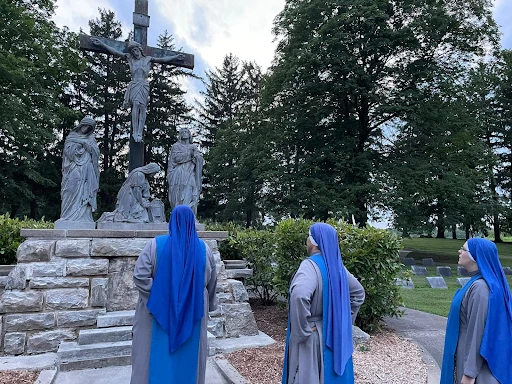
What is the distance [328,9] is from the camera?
1734cm

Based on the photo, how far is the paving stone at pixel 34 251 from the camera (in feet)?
17.6

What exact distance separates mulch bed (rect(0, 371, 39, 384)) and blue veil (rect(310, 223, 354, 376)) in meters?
3.32

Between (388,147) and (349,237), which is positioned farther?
(388,147)

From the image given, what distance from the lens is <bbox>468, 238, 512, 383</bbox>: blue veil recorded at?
2672 millimetres

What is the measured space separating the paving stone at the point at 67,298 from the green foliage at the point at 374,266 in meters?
4.01

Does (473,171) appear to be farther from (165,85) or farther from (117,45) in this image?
(165,85)

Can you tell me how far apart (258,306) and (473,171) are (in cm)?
1401

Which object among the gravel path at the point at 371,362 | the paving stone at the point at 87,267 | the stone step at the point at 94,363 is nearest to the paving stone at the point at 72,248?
the paving stone at the point at 87,267

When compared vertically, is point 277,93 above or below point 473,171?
above

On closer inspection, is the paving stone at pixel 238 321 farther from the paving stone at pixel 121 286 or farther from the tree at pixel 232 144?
the tree at pixel 232 144

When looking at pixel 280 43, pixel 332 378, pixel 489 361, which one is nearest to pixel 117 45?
pixel 332 378

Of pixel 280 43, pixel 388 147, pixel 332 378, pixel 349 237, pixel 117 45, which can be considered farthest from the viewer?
pixel 280 43

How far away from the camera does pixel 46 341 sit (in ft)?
16.7

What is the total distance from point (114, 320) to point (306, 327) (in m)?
3.46
